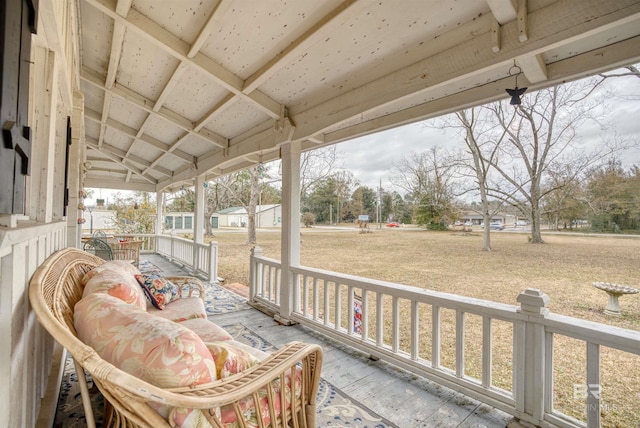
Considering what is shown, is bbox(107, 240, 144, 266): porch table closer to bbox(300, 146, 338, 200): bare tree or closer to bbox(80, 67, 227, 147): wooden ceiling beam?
bbox(80, 67, 227, 147): wooden ceiling beam

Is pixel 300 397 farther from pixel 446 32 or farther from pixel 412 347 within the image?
pixel 446 32

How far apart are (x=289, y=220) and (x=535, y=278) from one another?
386cm

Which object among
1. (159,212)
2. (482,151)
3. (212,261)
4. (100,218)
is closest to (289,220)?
(212,261)

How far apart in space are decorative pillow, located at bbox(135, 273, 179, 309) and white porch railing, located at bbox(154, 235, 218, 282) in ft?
9.99

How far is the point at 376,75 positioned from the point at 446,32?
1.99 feet

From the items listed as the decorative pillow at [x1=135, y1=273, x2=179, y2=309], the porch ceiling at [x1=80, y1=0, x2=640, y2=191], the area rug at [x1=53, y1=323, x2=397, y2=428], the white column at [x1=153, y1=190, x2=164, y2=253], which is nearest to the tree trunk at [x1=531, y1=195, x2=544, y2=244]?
the porch ceiling at [x1=80, y1=0, x2=640, y2=191]

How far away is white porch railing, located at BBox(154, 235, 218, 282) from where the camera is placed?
5824 mm

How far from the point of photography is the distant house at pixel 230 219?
1501 cm

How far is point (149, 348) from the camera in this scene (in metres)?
0.94

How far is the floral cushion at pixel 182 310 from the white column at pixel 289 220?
3.65 feet

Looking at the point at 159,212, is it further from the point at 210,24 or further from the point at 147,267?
the point at 210,24

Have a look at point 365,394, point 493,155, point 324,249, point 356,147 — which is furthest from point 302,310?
point 356,147

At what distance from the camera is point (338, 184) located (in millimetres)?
12398

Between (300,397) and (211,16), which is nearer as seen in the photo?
(300,397)
